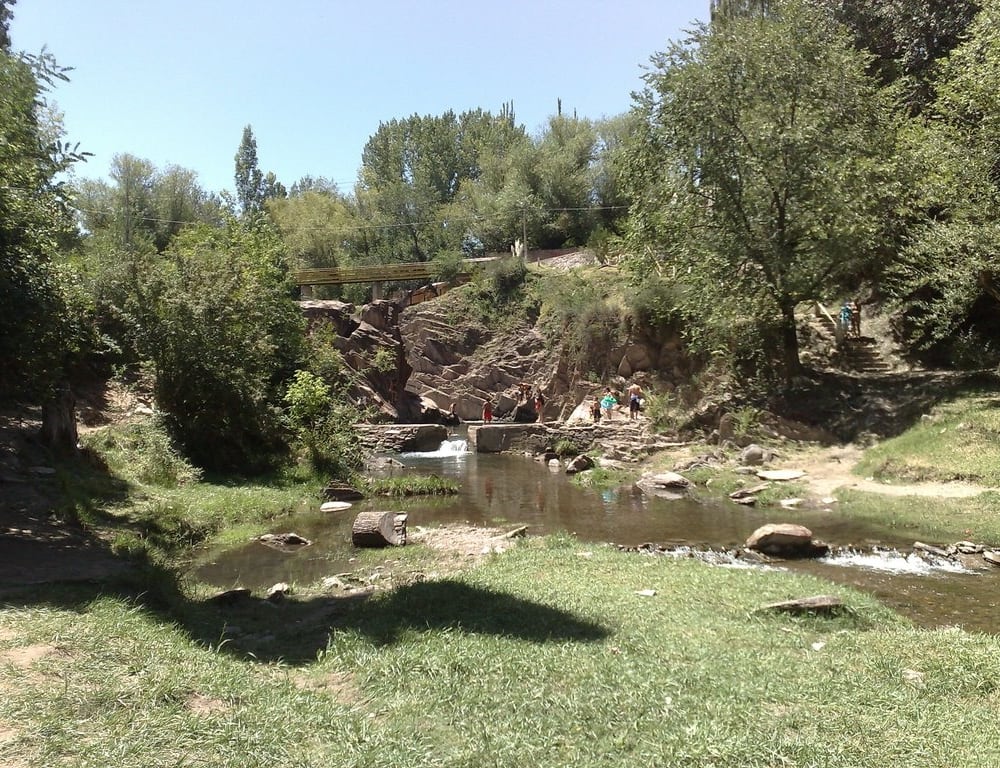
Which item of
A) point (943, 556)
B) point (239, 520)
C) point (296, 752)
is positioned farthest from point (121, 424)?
point (943, 556)

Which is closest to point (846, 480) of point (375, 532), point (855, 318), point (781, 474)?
point (781, 474)

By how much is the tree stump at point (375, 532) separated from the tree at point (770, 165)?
14.1 metres

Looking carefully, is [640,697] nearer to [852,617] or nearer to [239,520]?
[852,617]

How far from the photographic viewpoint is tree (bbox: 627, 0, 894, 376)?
21719mm

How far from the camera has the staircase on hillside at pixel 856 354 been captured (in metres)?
25.0

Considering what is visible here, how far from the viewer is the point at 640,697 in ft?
17.1

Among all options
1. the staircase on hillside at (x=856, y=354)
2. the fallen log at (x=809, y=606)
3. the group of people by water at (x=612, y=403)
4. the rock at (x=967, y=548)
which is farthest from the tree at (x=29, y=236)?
the staircase on hillside at (x=856, y=354)

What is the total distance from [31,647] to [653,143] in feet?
76.5

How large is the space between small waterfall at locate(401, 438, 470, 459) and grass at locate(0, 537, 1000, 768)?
2056 centimetres

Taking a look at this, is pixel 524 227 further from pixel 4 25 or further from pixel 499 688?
pixel 499 688

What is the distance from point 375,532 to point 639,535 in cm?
503

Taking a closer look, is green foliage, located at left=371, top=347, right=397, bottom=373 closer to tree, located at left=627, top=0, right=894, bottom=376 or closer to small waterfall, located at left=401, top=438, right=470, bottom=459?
small waterfall, located at left=401, top=438, right=470, bottom=459

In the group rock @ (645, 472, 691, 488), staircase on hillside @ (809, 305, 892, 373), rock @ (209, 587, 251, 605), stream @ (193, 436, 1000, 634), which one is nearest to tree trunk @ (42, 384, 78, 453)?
stream @ (193, 436, 1000, 634)

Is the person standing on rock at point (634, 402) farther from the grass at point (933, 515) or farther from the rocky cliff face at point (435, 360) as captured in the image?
the grass at point (933, 515)
